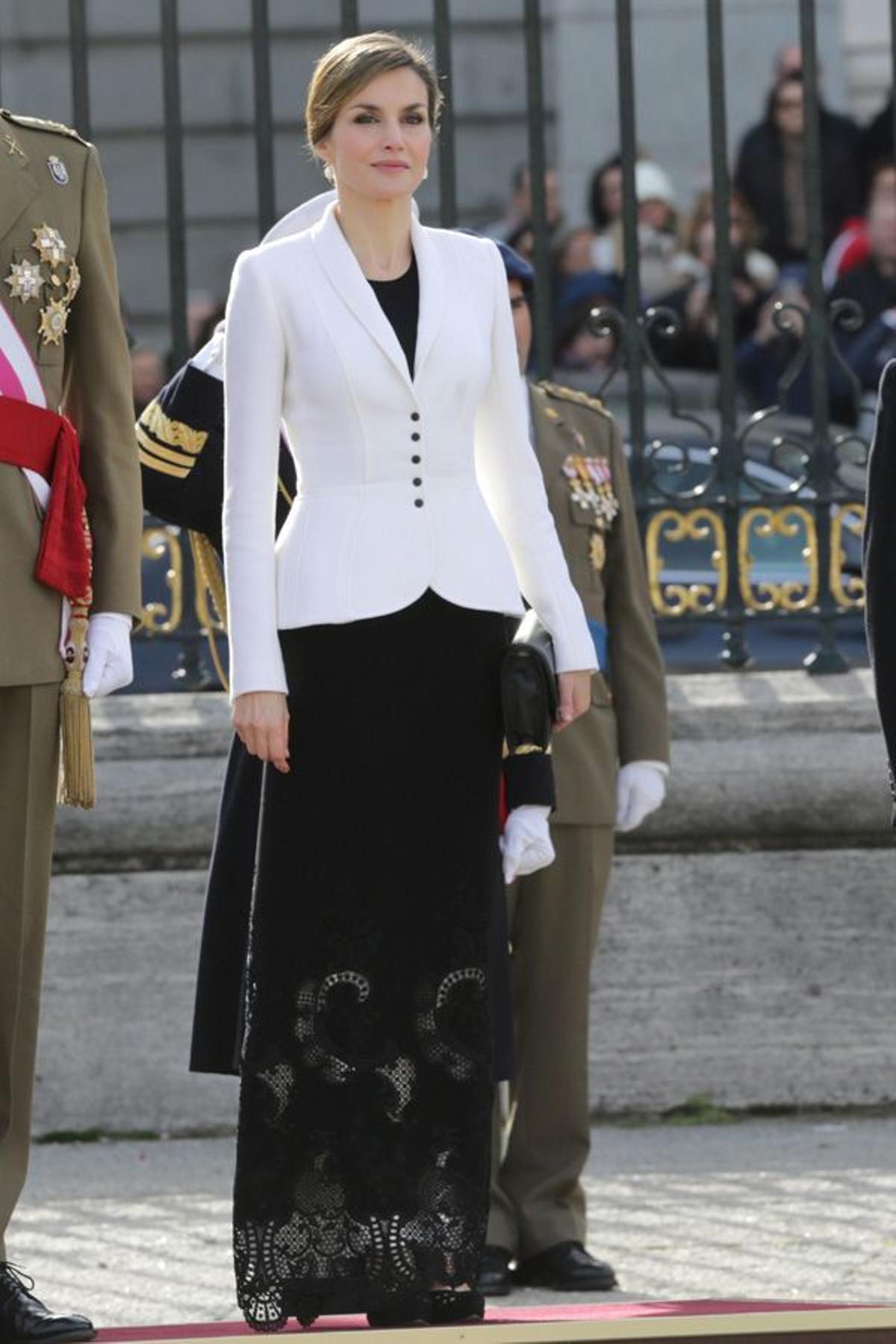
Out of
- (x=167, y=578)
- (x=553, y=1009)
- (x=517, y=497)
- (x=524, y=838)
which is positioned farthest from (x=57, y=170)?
(x=167, y=578)

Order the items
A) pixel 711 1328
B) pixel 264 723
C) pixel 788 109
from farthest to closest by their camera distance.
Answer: pixel 788 109, pixel 264 723, pixel 711 1328

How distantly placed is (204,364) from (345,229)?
602 mm

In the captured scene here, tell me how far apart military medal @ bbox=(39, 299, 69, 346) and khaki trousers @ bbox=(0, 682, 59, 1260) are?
19.3 inches

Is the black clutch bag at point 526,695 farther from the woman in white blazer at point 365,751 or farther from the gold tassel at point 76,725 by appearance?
the gold tassel at point 76,725

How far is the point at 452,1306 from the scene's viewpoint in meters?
4.57

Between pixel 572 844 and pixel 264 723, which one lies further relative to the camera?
pixel 572 844

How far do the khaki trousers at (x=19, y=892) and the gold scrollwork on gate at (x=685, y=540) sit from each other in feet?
8.13

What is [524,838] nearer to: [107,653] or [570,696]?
[570,696]

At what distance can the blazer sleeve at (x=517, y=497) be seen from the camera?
4668 millimetres

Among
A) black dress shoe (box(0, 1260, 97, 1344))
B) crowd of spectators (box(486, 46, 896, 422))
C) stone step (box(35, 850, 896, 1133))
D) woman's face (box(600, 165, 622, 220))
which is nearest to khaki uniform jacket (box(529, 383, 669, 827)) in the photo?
stone step (box(35, 850, 896, 1133))

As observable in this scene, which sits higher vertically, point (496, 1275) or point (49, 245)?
point (49, 245)

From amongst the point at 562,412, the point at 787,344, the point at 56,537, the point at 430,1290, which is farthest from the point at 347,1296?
the point at 787,344

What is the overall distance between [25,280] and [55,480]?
0.28 m

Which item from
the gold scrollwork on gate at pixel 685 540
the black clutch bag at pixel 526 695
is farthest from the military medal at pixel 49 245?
the gold scrollwork on gate at pixel 685 540
